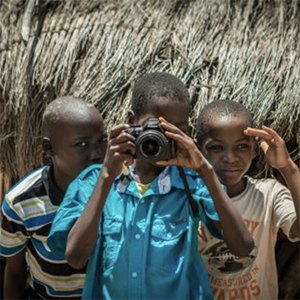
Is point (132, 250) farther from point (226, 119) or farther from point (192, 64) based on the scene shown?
point (192, 64)

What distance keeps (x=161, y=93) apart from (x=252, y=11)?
152 cm

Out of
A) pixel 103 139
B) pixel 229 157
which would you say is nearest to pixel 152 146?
pixel 229 157

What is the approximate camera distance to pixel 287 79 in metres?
3.01

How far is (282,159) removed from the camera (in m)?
2.31

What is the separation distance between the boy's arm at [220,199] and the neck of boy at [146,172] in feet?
0.61

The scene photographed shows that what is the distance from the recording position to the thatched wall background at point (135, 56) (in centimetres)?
304

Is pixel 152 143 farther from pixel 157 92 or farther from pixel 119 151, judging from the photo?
pixel 157 92

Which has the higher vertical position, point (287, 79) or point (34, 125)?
point (287, 79)

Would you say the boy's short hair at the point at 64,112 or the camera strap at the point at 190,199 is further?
the boy's short hair at the point at 64,112

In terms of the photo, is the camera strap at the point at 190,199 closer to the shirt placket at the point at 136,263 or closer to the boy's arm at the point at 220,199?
the boy's arm at the point at 220,199

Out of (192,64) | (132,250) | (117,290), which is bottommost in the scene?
(117,290)

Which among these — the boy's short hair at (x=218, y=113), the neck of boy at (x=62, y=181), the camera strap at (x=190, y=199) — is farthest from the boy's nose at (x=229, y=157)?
the neck of boy at (x=62, y=181)

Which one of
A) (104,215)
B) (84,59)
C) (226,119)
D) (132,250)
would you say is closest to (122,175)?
(104,215)

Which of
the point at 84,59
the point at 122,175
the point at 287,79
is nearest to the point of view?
the point at 122,175
